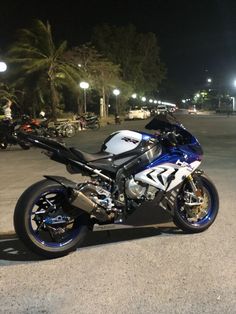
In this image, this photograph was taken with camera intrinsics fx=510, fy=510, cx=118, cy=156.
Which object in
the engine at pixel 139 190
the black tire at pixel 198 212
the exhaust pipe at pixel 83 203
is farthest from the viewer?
the black tire at pixel 198 212

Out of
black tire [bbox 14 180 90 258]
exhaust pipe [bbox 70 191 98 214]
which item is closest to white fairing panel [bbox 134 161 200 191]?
exhaust pipe [bbox 70 191 98 214]

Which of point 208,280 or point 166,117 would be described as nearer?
point 208,280

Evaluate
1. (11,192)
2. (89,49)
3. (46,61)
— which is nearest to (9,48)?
(46,61)

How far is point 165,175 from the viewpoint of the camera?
5734 mm

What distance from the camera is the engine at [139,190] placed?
18.3 feet

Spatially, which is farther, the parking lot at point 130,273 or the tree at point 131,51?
the tree at point 131,51

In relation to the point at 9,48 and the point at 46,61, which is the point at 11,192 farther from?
the point at 9,48

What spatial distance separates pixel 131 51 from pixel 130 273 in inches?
2640

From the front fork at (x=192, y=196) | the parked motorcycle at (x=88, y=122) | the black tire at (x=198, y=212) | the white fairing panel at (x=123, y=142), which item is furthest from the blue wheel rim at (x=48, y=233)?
the parked motorcycle at (x=88, y=122)

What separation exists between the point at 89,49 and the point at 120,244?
44945 millimetres

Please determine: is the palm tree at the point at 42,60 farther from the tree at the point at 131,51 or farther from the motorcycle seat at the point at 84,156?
the motorcycle seat at the point at 84,156

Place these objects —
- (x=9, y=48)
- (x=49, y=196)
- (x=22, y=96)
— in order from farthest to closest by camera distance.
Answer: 1. (x=22, y=96)
2. (x=9, y=48)
3. (x=49, y=196)

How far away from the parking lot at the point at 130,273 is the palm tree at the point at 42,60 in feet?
104

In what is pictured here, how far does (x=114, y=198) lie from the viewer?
552cm
